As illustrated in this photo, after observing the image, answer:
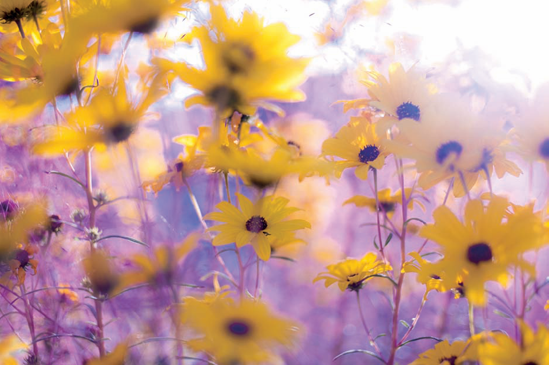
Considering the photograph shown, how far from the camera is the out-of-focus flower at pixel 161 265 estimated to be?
0.47 m

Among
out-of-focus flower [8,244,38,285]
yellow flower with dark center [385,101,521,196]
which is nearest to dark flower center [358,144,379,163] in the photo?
yellow flower with dark center [385,101,521,196]

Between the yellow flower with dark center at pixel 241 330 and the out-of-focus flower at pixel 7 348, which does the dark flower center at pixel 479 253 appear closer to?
the yellow flower with dark center at pixel 241 330

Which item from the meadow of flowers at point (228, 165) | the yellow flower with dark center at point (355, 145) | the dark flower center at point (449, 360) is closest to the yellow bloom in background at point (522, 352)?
the meadow of flowers at point (228, 165)

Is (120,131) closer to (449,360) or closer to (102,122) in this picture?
(102,122)

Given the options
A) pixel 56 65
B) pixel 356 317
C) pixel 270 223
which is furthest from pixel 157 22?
pixel 356 317

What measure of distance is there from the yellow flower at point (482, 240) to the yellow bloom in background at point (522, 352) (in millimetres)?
51

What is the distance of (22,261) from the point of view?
0.67 meters

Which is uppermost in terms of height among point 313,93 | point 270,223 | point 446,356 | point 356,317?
point 313,93

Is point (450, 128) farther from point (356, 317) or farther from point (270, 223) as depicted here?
point (356, 317)

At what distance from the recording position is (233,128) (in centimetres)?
60

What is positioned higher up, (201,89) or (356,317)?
(356,317)

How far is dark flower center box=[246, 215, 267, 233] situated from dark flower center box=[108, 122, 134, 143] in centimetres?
19

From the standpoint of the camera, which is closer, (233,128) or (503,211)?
(503,211)

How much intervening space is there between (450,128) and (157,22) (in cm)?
36
